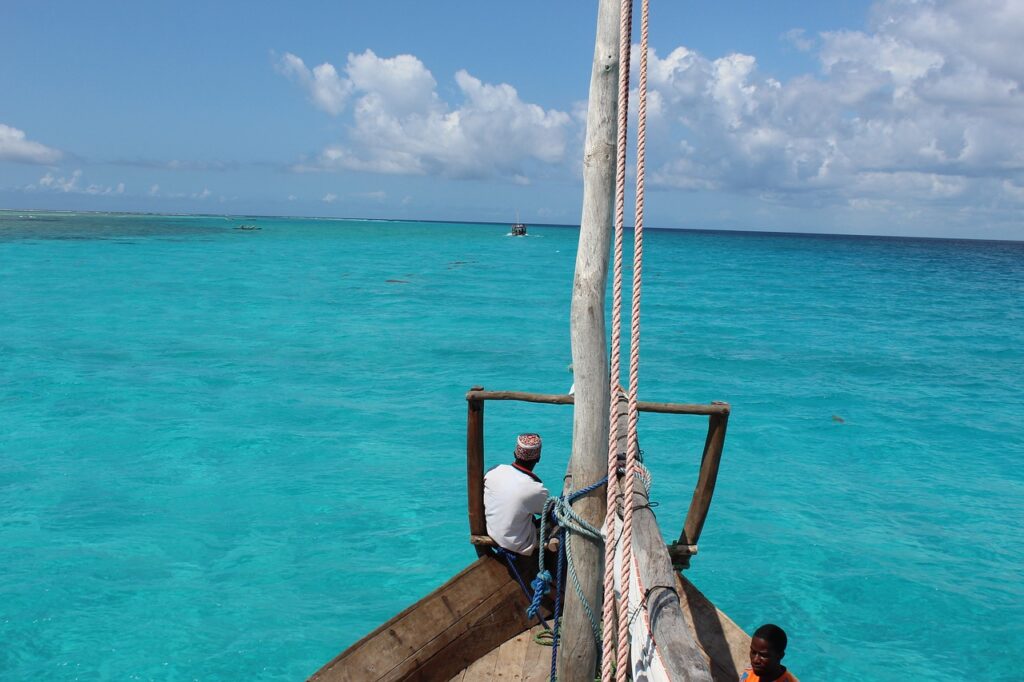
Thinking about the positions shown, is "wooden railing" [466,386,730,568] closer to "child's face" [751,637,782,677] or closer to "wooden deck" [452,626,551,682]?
"wooden deck" [452,626,551,682]

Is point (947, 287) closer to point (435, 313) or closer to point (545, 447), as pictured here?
point (435, 313)

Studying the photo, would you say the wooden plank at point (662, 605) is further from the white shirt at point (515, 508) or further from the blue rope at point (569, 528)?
the white shirt at point (515, 508)

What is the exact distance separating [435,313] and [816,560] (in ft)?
78.5

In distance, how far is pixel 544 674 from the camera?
221 inches

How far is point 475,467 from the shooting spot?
607cm

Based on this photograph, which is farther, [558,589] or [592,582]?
[558,589]

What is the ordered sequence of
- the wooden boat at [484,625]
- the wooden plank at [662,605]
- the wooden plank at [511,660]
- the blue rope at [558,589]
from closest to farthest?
the wooden plank at [662,605] < the blue rope at [558,589] < the wooden boat at [484,625] < the wooden plank at [511,660]

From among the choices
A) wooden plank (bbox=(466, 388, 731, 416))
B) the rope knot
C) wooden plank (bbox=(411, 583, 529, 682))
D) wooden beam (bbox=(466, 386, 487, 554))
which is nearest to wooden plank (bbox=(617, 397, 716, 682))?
wooden plank (bbox=(466, 388, 731, 416))

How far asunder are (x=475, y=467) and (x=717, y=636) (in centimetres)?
240

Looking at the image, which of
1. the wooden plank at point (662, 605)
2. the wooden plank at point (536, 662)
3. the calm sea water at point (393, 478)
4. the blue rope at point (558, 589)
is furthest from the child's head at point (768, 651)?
the calm sea water at point (393, 478)

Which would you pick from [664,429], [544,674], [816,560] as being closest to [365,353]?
[664,429]

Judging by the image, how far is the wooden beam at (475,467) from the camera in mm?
5867

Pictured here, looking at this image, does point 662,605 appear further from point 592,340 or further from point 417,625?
point 417,625

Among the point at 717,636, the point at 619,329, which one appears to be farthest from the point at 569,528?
the point at 717,636
